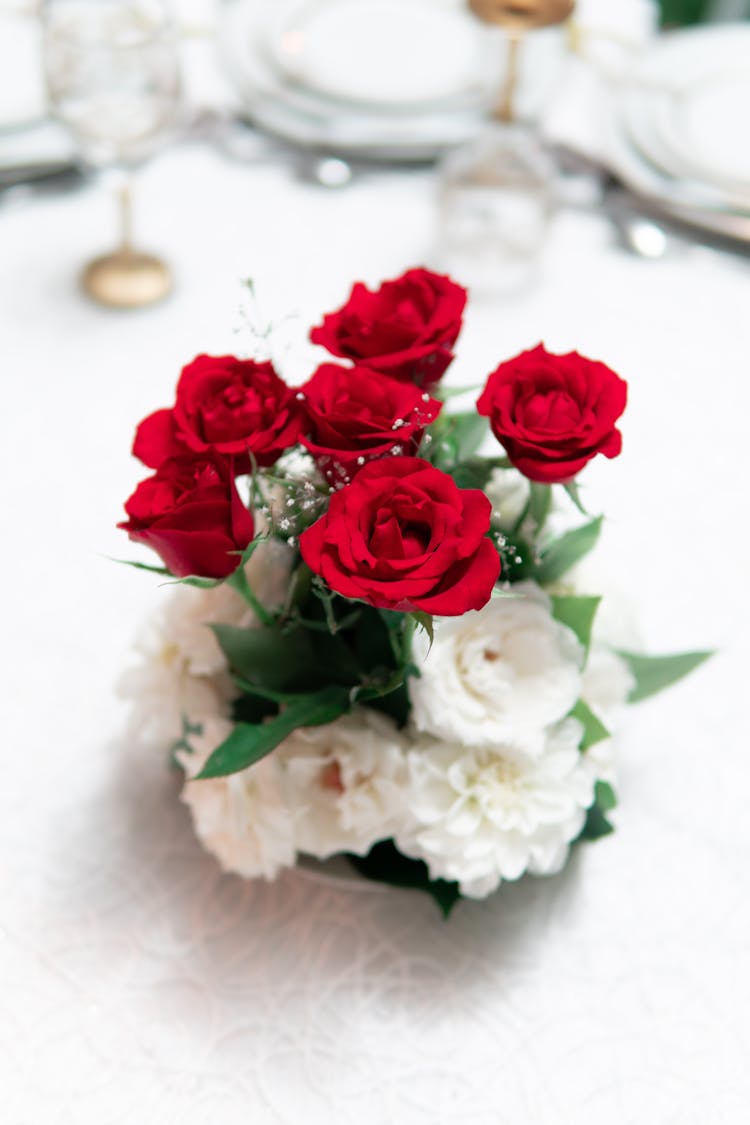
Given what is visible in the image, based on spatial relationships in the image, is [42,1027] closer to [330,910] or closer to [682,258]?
[330,910]

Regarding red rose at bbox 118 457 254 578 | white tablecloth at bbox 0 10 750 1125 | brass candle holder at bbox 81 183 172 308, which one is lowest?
white tablecloth at bbox 0 10 750 1125

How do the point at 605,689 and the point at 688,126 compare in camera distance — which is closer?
the point at 605,689

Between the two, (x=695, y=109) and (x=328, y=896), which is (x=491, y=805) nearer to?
(x=328, y=896)

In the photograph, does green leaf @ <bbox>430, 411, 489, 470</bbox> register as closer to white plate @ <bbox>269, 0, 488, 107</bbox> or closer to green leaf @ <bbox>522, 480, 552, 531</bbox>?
green leaf @ <bbox>522, 480, 552, 531</bbox>

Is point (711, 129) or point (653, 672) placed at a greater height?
point (711, 129)

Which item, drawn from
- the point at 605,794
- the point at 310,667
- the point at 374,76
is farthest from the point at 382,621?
the point at 374,76

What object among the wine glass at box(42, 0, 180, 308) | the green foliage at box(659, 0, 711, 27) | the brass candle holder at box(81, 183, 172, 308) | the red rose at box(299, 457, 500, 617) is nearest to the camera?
the red rose at box(299, 457, 500, 617)

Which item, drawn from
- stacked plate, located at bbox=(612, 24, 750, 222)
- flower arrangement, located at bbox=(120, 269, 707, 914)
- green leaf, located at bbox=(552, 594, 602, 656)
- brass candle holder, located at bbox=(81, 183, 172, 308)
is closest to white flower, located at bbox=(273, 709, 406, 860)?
flower arrangement, located at bbox=(120, 269, 707, 914)
